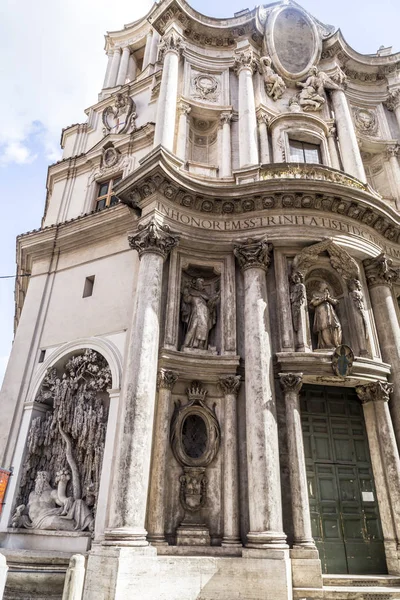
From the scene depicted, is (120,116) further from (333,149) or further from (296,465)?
(296,465)

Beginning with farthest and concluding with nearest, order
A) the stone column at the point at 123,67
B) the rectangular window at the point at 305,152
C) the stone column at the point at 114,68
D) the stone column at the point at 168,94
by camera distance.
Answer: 1. the stone column at the point at 114,68
2. the stone column at the point at 123,67
3. the rectangular window at the point at 305,152
4. the stone column at the point at 168,94

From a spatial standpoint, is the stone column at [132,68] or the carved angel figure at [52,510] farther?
the stone column at [132,68]

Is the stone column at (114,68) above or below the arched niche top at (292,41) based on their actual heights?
above

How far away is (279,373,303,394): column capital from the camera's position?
984 cm

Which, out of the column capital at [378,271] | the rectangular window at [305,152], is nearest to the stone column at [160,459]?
the column capital at [378,271]

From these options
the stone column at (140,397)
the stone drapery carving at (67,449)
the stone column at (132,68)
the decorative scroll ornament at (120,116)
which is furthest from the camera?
the stone column at (132,68)

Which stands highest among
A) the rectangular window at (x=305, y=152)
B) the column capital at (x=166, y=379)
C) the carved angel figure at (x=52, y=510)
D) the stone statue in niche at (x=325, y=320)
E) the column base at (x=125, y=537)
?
the rectangular window at (x=305, y=152)

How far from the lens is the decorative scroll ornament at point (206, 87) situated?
15.5m

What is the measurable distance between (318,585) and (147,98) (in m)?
16.5

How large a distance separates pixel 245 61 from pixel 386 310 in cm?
1061

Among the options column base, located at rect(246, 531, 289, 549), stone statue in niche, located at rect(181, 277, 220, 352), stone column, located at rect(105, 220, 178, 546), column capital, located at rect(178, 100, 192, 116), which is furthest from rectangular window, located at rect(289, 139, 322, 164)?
column base, located at rect(246, 531, 289, 549)

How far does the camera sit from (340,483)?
10.0m

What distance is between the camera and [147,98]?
1678 centimetres

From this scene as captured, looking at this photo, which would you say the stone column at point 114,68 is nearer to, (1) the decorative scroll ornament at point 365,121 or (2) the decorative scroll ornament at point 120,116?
(2) the decorative scroll ornament at point 120,116
